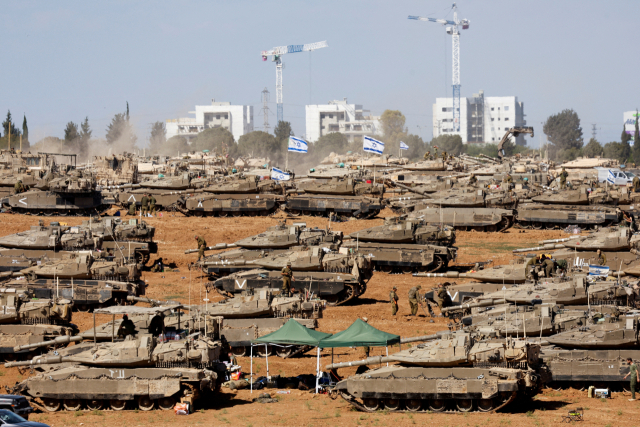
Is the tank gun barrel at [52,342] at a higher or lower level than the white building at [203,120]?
lower

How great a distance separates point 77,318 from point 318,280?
8.75 meters

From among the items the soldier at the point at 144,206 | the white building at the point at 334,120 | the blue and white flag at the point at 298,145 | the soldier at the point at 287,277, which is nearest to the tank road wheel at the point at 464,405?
the soldier at the point at 287,277

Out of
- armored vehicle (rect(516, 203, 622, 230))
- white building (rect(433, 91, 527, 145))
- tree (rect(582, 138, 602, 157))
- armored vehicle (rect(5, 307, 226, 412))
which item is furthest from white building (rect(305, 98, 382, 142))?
armored vehicle (rect(5, 307, 226, 412))

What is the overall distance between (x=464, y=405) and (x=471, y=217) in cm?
3338

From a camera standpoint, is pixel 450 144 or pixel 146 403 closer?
pixel 146 403

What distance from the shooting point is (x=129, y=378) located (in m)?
19.6

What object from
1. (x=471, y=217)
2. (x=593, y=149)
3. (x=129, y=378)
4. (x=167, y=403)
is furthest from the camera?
(x=593, y=149)

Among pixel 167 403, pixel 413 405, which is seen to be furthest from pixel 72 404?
pixel 413 405

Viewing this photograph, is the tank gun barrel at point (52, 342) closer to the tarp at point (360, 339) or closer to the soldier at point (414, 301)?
the tarp at point (360, 339)

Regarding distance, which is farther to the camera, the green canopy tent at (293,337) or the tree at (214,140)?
the tree at (214,140)

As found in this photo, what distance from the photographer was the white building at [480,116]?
615 feet

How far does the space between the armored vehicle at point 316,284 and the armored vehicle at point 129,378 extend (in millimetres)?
12963

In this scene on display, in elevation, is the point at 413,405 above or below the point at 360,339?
below

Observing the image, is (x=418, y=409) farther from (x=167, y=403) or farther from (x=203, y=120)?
(x=203, y=120)
